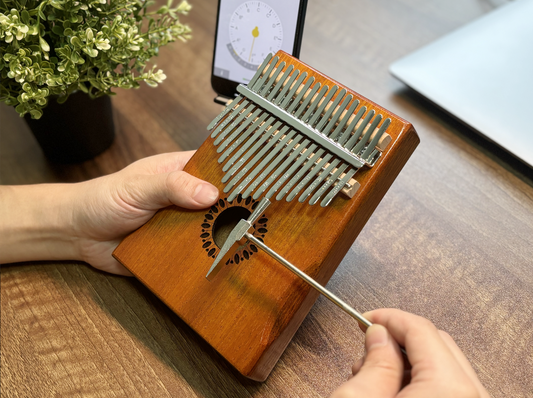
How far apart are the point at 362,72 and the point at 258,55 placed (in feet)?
1.25

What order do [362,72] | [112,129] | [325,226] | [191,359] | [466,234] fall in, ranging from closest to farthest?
[325,226] → [191,359] → [466,234] → [112,129] → [362,72]

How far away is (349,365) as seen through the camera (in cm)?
73

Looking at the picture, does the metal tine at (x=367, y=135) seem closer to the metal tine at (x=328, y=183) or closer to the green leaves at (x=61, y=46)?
the metal tine at (x=328, y=183)

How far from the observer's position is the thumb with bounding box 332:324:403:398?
0.49m

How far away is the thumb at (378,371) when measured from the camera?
1.59 feet

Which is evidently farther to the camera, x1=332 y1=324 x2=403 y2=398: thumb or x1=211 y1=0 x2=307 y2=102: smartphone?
x1=211 y1=0 x2=307 y2=102: smartphone

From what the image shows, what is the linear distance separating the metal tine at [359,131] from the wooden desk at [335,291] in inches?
12.1

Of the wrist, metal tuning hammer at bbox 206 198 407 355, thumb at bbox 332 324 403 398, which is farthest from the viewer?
the wrist

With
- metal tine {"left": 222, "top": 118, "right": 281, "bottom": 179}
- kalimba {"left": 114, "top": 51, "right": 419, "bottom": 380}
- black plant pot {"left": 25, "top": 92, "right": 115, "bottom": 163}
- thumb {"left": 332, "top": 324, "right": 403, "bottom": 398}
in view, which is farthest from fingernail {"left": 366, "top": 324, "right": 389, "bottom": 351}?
black plant pot {"left": 25, "top": 92, "right": 115, "bottom": 163}

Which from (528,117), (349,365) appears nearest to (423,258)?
(349,365)

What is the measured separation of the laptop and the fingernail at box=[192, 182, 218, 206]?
658mm

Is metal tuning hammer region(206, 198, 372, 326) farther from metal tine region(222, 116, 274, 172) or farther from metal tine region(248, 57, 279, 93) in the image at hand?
metal tine region(248, 57, 279, 93)

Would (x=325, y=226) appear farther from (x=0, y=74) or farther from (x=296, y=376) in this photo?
(x=0, y=74)

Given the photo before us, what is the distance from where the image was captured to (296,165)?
65 cm
